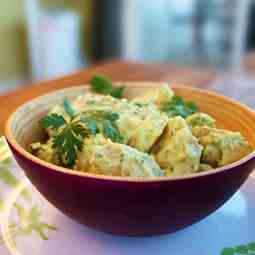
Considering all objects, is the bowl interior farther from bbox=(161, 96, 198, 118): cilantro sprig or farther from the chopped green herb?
the chopped green herb

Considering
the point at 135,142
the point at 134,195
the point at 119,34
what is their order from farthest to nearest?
the point at 119,34, the point at 135,142, the point at 134,195

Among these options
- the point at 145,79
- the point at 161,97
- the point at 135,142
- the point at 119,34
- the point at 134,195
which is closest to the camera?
the point at 134,195

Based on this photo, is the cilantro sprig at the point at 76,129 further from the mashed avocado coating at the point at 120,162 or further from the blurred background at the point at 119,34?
the blurred background at the point at 119,34

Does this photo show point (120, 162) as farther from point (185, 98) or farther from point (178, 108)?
point (185, 98)

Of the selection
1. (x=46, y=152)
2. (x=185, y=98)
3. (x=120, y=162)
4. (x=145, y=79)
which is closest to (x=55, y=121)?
(x=46, y=152)

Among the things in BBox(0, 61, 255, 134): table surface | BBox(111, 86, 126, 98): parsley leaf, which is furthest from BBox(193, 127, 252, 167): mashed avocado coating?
BBox(0, 61, 255, 134): table surface

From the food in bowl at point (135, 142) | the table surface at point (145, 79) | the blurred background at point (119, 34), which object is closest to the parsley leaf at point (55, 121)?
the food in bowl at point (135, 142)
